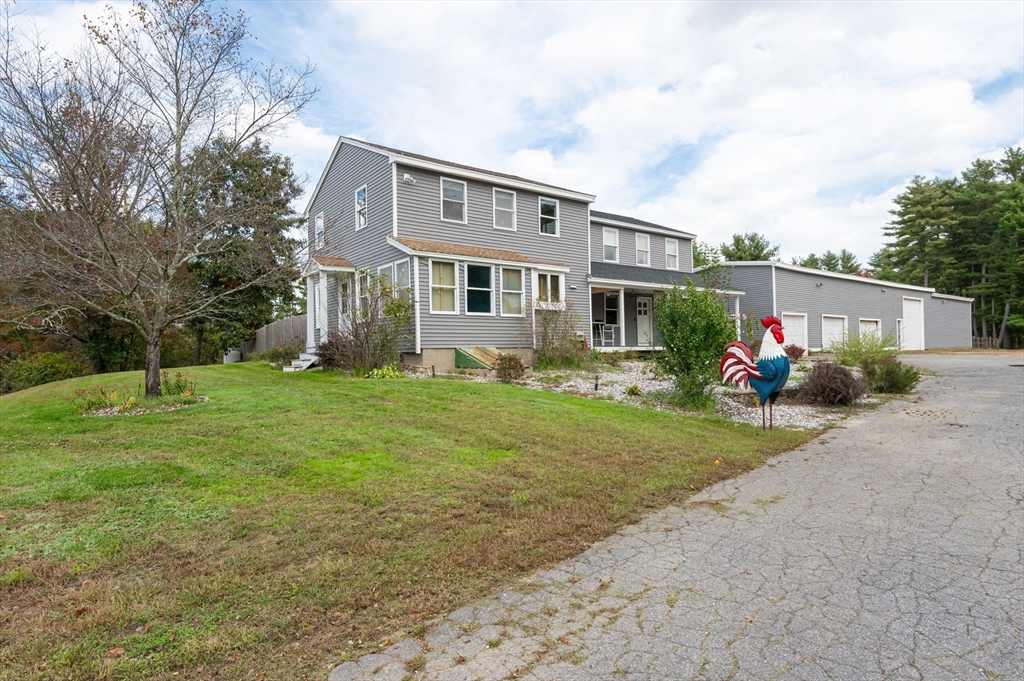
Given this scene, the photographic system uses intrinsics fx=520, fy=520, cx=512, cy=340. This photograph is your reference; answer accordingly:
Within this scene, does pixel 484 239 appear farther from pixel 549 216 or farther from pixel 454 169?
pixel 549 216

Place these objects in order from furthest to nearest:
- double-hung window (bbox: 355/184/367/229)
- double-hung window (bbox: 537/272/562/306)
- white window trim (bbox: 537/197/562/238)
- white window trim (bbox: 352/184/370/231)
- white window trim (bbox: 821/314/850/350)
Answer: white window trim (bbox: 821/314/850/350), white window trim (bbox: 537/197/562/238), double-hung window (bbox: 355/184/367/229), white window trim (bbox: 352/184/370/231), double-hung window (bbox: 537/272/562/306)

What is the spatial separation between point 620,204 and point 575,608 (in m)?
28.2

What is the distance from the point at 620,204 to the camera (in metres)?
29.0

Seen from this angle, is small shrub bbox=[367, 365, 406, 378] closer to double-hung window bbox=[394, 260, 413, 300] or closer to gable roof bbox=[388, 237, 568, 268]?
double-hung window bbox=[394, 260, 413, 300]

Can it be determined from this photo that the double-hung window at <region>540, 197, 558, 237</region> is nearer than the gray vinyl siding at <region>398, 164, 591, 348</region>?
No

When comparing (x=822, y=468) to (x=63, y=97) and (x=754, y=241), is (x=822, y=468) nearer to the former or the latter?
(x=63, y=97)

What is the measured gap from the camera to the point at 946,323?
113 ft

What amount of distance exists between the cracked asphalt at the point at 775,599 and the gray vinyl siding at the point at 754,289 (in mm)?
20576

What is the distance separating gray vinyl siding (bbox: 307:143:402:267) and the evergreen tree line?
151ft

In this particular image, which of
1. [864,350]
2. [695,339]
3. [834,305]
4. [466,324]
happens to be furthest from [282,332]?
[834,305]

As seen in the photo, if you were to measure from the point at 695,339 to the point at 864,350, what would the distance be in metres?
6.34

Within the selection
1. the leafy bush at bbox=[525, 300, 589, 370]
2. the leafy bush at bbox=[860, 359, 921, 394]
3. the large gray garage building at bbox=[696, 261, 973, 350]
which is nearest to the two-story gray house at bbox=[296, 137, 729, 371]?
the leafy bush at bbox=[525, 300, 589, 370]

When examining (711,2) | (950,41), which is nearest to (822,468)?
(711,2)

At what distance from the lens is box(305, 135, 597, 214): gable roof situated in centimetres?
1576
